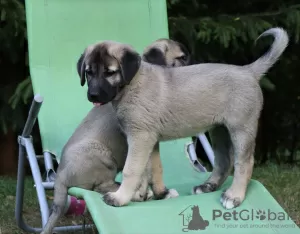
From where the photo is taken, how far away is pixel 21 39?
5367 millimetres

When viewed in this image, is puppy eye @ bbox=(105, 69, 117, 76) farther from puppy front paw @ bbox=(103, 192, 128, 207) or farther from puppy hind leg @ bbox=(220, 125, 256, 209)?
puppy hind leg @ bbox=(220, 125, 256, 209)

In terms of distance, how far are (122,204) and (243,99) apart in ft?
2.48

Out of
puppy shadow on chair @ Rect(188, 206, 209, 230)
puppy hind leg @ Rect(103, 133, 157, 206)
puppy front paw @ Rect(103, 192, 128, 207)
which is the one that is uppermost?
puppy hind leg @ Rect(103, 133, 157, 206)

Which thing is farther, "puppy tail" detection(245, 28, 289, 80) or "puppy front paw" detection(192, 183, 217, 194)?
"puppy front paw" detection(192, 183, 217, 194)

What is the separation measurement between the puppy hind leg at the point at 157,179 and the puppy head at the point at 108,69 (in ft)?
1.57

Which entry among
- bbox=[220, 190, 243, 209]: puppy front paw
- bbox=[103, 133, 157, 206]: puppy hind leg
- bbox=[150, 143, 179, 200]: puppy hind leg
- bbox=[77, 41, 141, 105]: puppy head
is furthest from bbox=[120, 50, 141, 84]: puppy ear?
bbox=[220, 190, 243, 209]: puppy front paw

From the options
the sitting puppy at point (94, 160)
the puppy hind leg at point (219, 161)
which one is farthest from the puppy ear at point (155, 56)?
the puppy hind leg at point (219, 161)

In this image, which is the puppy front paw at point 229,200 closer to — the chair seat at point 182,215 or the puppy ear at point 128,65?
the chair seat at point 182,215

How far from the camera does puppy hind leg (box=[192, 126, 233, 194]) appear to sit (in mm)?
3416

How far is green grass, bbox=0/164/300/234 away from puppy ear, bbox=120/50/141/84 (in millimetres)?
1312

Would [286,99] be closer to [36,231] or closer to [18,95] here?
[18,95]

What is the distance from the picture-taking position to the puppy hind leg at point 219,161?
11.2ft

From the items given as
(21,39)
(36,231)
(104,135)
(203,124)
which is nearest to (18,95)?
(21,39)

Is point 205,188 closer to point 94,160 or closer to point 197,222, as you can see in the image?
point 197,222
